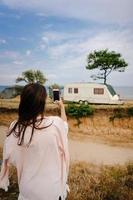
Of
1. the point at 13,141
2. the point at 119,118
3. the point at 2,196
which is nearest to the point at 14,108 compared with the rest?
the point at 119,118

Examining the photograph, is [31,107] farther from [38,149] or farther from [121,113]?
[121,113]

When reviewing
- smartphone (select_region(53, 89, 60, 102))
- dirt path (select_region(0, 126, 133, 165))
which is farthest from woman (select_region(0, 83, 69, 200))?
dirt path (select_region(0, 126, 133, 165))

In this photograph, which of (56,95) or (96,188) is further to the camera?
(96,188)

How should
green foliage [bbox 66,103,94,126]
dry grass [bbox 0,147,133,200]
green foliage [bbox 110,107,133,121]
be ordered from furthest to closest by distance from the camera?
green foliage [bbox 66,103,94,126], green foliage [bbox 110,107,133,121], dry grass [bbox 0,147,133,200]

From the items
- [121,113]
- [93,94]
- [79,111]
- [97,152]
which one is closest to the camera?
[97,152]

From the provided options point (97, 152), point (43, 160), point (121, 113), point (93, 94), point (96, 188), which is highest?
point (93, 94)

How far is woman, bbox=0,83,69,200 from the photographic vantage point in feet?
6.15

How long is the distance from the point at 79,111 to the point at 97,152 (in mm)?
4279

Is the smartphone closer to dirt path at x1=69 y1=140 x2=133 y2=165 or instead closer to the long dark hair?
the long dark hair

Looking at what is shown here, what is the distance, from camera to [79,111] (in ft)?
62.5

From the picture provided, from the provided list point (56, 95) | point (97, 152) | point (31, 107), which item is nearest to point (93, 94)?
point (97, 152)

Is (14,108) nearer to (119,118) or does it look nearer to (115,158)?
(119,118)

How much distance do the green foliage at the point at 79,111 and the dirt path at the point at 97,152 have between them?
81.6 inches

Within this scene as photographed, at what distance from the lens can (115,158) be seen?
45.6 feet
